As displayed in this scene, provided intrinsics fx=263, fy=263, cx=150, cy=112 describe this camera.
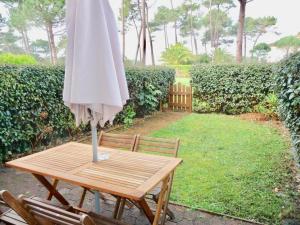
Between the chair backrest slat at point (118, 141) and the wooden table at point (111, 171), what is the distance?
0.26 m

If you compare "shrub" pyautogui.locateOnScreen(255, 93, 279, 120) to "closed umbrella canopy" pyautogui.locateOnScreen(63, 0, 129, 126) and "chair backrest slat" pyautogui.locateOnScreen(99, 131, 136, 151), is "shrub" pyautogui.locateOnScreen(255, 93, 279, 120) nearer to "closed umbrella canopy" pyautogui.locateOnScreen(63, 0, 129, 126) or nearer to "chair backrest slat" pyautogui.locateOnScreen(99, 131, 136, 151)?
"chair backrest slat" pyautogui.locateOnScreen(99, 131, 136, 151)

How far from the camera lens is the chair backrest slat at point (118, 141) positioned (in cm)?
301

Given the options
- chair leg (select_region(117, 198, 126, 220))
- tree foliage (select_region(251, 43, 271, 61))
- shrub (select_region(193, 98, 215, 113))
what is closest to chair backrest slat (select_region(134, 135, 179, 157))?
chair leg (select_region(117, 198, 126, 220))

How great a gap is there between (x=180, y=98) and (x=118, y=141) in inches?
286

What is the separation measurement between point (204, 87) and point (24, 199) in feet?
28.1

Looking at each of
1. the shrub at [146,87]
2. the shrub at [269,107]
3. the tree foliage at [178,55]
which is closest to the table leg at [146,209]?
the shrub at [146,87]

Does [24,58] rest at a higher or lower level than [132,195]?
higher

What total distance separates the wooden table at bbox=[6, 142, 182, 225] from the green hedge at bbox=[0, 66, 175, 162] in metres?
2.11

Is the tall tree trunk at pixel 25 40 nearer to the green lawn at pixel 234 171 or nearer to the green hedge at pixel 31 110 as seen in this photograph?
the green hedge at pixel 31 110

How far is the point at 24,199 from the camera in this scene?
1742mm

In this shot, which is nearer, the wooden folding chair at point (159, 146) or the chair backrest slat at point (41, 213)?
the chair backrest slat at point (41, 213)

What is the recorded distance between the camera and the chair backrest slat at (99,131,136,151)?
301 centimetres

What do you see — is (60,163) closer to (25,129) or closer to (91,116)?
(91,116)

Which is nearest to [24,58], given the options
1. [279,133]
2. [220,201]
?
[220,201]
